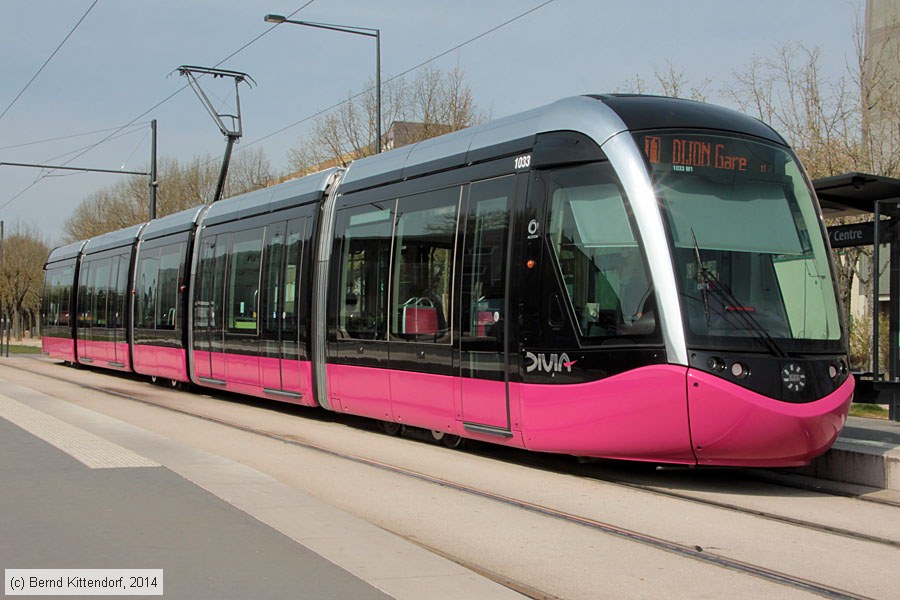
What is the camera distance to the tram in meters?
8.47

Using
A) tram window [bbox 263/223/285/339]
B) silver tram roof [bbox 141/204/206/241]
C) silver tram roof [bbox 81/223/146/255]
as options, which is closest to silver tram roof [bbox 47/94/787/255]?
tram window [bbox 263/223/285/339]

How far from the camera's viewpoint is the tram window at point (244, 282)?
1642 centimetres

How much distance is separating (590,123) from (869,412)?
1012cm

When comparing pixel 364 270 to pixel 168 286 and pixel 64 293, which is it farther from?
pixel 64 293

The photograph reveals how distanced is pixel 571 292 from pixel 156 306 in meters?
14.4

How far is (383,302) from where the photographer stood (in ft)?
40.2

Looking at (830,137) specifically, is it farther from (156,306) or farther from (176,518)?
(176,518)

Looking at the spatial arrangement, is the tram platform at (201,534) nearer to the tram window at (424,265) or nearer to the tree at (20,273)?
the tram window at (424,265)

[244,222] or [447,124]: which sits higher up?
[447,124]

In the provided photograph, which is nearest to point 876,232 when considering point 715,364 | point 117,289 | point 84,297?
point 715,364

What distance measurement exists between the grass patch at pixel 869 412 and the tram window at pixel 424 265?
8219mm

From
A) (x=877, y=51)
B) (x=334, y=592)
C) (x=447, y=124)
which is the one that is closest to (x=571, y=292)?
(x=334, y=592)

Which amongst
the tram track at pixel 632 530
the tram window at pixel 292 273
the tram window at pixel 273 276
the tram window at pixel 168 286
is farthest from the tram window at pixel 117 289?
the tram track at pixel 632 530

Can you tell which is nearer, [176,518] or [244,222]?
[176,518]
